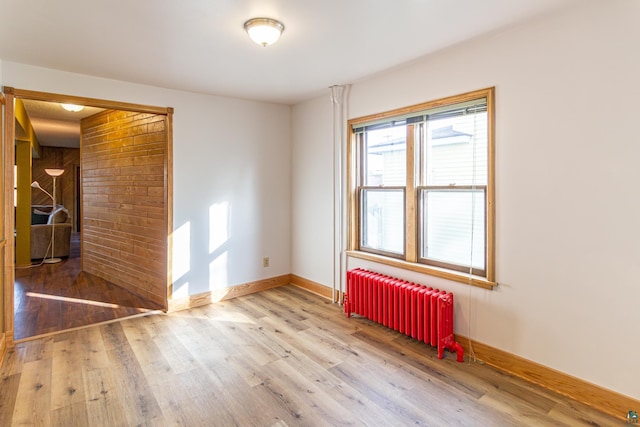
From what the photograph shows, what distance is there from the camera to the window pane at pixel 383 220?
3.56 meters

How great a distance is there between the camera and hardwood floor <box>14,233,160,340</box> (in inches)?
137

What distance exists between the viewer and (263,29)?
2.32m

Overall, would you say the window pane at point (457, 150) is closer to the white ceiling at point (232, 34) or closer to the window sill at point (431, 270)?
the white ceiling at point (232, 34)

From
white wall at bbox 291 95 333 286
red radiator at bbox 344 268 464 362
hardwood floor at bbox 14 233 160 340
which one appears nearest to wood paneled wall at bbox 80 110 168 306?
hardwood floor at bbox 14 233 160 340

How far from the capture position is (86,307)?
3932 millimetres

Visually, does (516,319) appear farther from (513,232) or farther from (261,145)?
(261,145)

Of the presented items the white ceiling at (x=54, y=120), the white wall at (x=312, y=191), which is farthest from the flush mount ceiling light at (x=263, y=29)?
the white ceiling at (x=54, y=120)

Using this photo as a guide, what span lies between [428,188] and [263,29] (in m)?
1.90

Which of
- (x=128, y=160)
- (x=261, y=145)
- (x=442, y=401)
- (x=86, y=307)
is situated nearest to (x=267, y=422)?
(x=442, y=401)

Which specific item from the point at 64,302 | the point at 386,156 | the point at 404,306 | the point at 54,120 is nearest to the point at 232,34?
the point at 386,156

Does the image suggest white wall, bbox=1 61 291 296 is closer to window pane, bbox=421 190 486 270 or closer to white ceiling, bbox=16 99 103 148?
white ceiling, bbox=16 99 103 148

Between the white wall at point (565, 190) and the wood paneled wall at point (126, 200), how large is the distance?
3.19 metres

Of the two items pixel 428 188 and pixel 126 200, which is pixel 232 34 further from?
pixel 126 200

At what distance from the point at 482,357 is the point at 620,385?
84 centimetres
